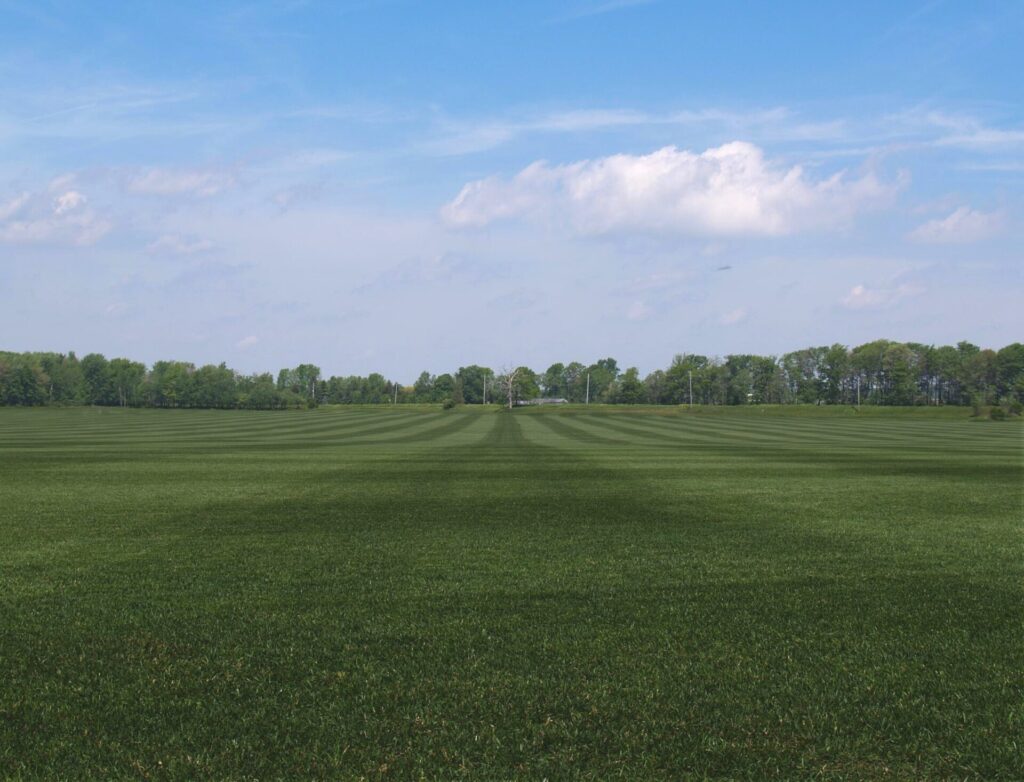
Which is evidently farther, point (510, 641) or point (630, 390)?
point (630, 390)

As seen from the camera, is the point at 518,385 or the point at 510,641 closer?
the point at 510,641

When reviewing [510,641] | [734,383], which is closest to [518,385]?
[734,383]

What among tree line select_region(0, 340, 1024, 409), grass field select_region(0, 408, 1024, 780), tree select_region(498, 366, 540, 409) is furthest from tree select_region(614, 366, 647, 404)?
grass field select_region(0, 408, 1024, 780)

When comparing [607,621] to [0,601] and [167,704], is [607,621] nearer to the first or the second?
[167,704]

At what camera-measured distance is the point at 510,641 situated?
7.89 m

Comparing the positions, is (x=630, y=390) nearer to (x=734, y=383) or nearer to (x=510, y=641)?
(x=734, y=383)

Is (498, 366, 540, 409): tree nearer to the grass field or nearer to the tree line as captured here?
the tree line

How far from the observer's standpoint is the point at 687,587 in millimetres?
10219

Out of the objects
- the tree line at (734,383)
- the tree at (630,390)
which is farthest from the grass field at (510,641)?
the tree at (630,390)

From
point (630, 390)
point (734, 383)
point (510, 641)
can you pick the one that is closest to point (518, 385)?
point (630, 390)

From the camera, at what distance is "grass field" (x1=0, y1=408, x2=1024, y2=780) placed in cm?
555

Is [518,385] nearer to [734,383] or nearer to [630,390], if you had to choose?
[630,390]

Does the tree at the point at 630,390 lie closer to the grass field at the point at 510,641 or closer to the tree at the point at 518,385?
the tree at the point at 518,385

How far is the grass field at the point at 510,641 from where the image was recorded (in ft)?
18.2
